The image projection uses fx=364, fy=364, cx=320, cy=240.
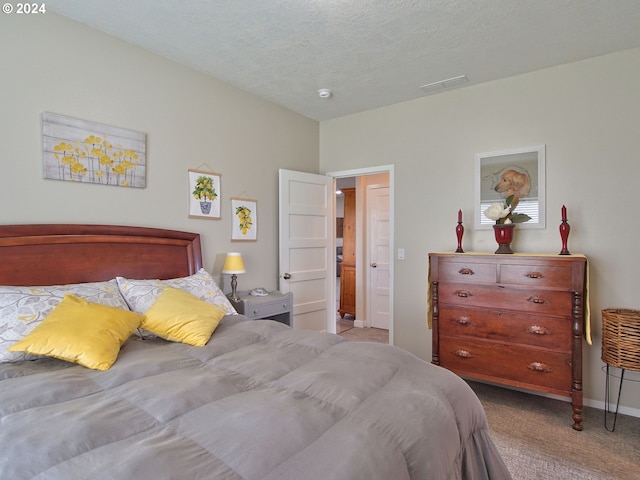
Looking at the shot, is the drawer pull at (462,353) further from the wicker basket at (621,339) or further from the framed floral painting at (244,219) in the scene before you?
the framed floral painting at (244,219)

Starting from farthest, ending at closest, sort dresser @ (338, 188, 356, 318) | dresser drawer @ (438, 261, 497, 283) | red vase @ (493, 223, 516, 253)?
dresser @ (338, 188, 356, 318)
red vase @ (493, 223, 516, 253)
dresser drawer @ (438, 261, 497, 283)

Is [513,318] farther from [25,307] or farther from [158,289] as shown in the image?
[25,307]

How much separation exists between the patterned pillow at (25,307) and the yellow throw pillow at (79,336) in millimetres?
54

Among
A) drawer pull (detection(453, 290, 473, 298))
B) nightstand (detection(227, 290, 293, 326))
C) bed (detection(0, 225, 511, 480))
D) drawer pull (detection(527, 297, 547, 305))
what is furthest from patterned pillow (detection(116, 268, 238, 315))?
drawer pull (detection(527, 297, 547, 305))

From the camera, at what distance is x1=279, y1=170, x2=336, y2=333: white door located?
3.86 metres

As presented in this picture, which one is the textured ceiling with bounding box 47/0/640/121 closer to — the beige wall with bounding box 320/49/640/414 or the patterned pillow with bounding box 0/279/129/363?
the beige wall with bounding box 320/49/640/414

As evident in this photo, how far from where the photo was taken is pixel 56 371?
1.51m

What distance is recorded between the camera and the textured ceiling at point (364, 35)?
2246 mm

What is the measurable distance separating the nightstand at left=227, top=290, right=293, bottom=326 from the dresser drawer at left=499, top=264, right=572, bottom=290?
189cm

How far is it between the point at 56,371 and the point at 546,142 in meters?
3.65

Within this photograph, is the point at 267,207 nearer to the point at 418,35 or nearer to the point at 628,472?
the point at 418,35

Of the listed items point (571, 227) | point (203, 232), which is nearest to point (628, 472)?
point (571, 227)

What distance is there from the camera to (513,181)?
319cm

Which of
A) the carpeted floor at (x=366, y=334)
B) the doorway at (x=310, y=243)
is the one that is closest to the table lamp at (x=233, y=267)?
the doorway at (x=310, y=243)
